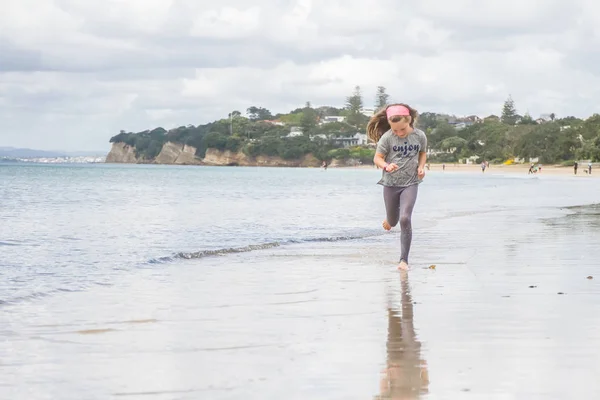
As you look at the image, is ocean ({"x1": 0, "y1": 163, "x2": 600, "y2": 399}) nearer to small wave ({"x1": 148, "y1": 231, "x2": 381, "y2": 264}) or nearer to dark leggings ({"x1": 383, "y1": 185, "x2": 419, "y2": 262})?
small wave ({"x1": 148, "y1": 231, "x2": 381, "y2": 264})

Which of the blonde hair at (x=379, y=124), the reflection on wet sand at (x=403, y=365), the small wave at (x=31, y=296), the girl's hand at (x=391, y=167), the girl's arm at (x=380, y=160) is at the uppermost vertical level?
the blonde hair at (x=379, y=124)

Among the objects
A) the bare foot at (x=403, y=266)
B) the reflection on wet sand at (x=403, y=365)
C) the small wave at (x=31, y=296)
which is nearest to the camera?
the reflection on wet sand at (x=403, y=365)

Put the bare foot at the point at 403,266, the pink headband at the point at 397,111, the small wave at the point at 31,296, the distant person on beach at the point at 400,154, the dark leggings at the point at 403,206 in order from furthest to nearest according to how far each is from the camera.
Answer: the bare foot at the point at 403,266, the dark leggings at the point at 403,206, the distant person on beach at the point at 400,154, the pink headband at the point at 397,111, the small wave at the point at 31,296

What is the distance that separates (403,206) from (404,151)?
0.57m

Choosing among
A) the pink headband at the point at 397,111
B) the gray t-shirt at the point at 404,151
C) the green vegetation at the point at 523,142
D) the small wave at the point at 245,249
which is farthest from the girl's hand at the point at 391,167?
the green vegetation at the point at 523,142

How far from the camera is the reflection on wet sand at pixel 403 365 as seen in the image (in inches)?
159

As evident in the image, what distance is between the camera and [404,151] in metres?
9.16

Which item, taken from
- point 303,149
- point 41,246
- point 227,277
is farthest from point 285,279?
point 303,149

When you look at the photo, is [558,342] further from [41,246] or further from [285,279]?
[41,246]

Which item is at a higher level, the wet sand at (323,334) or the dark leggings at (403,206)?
the dark leggings at (403,206)

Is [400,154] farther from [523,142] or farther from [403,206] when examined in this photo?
[523,142]

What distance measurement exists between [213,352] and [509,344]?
1647 mm

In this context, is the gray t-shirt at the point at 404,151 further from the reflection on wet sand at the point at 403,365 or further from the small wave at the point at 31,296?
the small wave at the point at 31,296

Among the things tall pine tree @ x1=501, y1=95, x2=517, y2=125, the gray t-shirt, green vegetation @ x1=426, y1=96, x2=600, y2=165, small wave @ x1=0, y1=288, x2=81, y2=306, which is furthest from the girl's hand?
tall pine tree @ x1=501, y1=95, x2=517, y2=125
